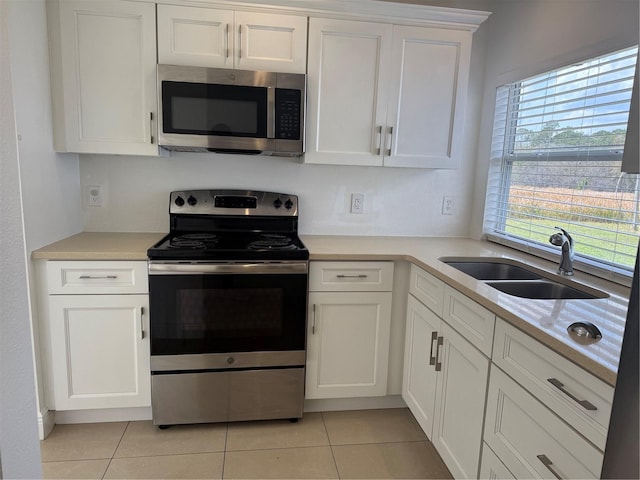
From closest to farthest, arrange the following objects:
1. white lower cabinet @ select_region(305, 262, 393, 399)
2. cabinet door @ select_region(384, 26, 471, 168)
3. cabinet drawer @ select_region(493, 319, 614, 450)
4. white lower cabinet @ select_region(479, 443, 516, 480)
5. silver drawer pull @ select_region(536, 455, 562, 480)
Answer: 1. cabinet drawer @ select_region(493, 319, 614, 450)
2. silver drawer pull @ select_region(536, 455, 562, 480)
3. white lower cabinet @ select_region(479, 443, 516, 480)
4. white lower cabinet @ select_region(305, 262, 393, 399)
5. cabinet door @ select_region(384, 26, 471, 168)

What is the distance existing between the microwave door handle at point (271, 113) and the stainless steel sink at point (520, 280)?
1062 mm

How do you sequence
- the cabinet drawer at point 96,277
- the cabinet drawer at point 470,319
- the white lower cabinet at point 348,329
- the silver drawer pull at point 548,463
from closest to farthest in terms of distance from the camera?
→ the silver drawer pull at point 548,463 → the cabinet drawer at point 470,319 → the cabinet drawer at point 96,277 → the white lower cabinet at point 348,329

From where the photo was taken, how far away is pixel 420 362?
6.70 feet

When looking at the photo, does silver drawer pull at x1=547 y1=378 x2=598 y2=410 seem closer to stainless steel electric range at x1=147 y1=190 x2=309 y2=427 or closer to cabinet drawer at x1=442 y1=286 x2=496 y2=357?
cabinet drawer at x1=442 y1=286 x2=496 y2=357

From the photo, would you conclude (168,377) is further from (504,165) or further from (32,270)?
(504,165)

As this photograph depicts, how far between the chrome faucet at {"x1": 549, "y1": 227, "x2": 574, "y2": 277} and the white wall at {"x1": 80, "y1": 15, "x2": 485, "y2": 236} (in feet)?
3.35

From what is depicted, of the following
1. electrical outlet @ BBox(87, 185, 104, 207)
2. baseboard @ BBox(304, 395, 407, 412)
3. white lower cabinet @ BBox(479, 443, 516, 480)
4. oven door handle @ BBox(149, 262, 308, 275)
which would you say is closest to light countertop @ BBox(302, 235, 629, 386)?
oven door handle @ BBox(149, 262, 308, 275)

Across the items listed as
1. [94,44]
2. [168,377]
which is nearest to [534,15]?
[94,44]

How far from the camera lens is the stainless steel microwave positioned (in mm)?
2023

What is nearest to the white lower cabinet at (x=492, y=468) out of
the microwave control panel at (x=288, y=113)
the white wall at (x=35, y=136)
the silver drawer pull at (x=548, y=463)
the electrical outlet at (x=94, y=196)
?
the silver drawer pull at (x=548, y=463)

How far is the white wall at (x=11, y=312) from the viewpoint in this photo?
0.54 metres

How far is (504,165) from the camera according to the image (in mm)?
2518

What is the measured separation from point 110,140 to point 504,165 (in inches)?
85.9

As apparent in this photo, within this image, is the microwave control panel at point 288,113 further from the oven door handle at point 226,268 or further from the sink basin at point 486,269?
the sink basin at point 486,269
